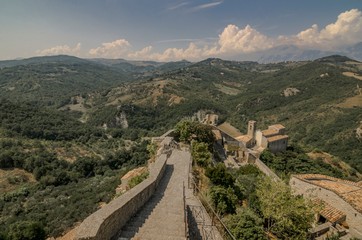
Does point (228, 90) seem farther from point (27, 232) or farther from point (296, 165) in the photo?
point (27, 232)

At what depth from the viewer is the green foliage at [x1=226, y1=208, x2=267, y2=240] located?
1323 cm

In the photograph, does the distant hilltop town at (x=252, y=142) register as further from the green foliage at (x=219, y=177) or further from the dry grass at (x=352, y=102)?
the dry grass at (x=352, y=102)

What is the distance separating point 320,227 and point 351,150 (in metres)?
57.2

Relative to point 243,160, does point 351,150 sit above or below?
below

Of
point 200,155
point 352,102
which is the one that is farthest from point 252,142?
point 352,102

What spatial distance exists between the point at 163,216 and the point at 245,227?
210 inches

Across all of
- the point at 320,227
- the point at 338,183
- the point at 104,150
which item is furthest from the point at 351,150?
the point at 104,150

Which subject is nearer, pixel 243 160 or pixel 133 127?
pixel 243 160

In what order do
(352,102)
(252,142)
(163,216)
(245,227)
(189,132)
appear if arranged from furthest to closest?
(352,102)
(252,142)
(189,132)
(245,227)
(163,216)

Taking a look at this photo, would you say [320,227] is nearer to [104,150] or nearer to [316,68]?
[104,150]

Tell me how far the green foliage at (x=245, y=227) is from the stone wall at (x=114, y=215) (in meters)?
4.74

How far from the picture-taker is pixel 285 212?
15320 millimetres

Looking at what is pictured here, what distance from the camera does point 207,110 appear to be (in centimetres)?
11844

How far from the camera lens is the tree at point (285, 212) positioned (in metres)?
15.3
